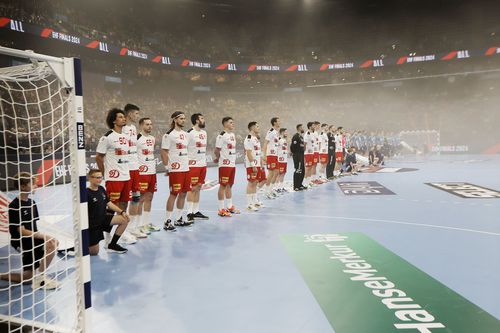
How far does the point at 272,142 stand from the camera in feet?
32.2

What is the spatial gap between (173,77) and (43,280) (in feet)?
98.1

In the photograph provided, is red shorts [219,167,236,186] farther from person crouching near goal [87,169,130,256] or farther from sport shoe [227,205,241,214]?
person crouching near goal [87,169,130,256]

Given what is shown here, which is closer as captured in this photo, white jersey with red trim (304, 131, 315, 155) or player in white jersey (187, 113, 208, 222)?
player in white jersey (187, 113, 208, 222)

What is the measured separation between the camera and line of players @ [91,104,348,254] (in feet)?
16.6

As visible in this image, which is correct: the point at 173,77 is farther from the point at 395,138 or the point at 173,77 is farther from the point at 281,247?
the point at 281,247

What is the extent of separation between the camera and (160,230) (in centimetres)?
639

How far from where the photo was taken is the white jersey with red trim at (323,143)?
12.5m

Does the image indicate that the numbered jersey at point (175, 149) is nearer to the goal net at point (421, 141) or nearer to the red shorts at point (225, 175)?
the red shorts at point (225, 175)

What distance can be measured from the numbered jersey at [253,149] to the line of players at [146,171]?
0.01m

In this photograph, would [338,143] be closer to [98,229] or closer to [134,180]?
[134,180]

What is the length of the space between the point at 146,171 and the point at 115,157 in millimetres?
921

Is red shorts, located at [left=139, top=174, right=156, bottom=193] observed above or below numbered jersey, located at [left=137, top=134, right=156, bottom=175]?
below

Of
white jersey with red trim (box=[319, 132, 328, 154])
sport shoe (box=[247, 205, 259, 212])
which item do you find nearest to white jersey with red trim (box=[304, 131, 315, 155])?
white jersey with red trim (box=[319, 132, 328, 154])

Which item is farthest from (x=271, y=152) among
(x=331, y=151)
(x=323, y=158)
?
(x=331, y=151)
